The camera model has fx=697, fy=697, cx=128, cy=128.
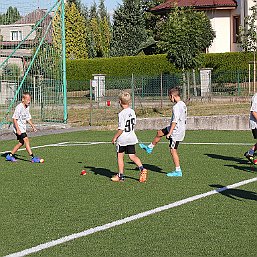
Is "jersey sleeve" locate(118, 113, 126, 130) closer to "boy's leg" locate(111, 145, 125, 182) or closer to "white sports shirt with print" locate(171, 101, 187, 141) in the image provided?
"boy's leg" locate(111, 145, 125, 182)

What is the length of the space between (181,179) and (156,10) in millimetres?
48095

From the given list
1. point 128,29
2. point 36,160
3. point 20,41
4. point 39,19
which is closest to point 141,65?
point 128,29

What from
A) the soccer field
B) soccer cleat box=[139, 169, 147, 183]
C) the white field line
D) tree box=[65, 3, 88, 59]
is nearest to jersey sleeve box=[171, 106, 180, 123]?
the soccer field

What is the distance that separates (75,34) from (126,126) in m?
62.3

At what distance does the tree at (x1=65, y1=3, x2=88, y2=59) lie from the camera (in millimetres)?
72188

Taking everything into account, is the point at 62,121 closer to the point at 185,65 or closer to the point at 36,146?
the point at 36,146

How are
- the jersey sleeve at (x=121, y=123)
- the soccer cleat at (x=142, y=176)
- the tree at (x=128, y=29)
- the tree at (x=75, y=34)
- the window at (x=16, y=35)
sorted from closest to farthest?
the jersey sleeve at (x=121, y=123)
the soccer cleat at (x=142, y=176)
the window at (x=16, y=35)
the tree at (x=128, y=29)
the tree at (x=75, y=34)

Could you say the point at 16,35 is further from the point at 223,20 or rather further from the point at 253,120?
the point at 223,20

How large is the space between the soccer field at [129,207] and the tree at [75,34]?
186 ft

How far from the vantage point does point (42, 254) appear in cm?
725

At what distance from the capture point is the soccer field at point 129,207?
297 inches

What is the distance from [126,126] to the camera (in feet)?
38.7

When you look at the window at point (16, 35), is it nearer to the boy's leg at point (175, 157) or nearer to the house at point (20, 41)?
the house at point (20, 41)

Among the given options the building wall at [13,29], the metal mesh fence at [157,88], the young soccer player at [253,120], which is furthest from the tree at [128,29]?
the young soccer player at [253,120]
